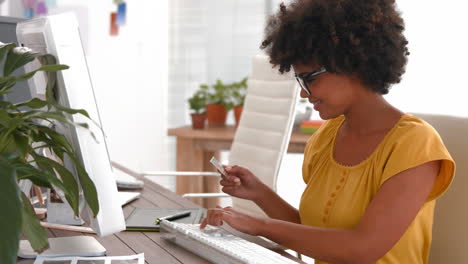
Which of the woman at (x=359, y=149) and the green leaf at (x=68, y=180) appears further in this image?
the woman at (x=359, y=149)

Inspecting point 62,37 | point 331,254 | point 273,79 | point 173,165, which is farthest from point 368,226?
point 173,165

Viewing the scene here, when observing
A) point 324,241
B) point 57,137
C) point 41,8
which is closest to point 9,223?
point 57,137

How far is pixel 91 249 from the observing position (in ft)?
4.09

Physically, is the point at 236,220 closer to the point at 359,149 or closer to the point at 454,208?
the point at 359,149

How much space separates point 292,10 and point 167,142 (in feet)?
11.8

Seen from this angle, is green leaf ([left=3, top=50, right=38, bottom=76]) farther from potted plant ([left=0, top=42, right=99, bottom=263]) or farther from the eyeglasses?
the eyeglasses

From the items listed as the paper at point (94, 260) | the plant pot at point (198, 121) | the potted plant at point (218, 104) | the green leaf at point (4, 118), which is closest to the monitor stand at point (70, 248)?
the paper at point (94, 260)

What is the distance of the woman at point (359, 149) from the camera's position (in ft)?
4.30

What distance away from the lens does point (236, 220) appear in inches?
52.1

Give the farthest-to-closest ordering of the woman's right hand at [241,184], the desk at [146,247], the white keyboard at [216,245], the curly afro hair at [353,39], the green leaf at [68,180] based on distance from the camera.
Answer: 1. the woman's right hand at [241,184]
2. the curly afro hair at [353,39]
3. the desk at [146,247]
4. the white keyboard at [216,245]
5. the green leaf at [68,180]

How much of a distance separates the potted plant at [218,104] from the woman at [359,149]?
215 centimetres

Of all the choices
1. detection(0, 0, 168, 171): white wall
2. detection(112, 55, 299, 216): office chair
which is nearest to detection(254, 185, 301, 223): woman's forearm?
detection(112, 55, 299, 216): office chair

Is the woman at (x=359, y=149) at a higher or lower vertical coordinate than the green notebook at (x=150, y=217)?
higher

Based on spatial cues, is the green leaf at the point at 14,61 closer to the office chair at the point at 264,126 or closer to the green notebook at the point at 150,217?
the green notebook at the point at 150,217
